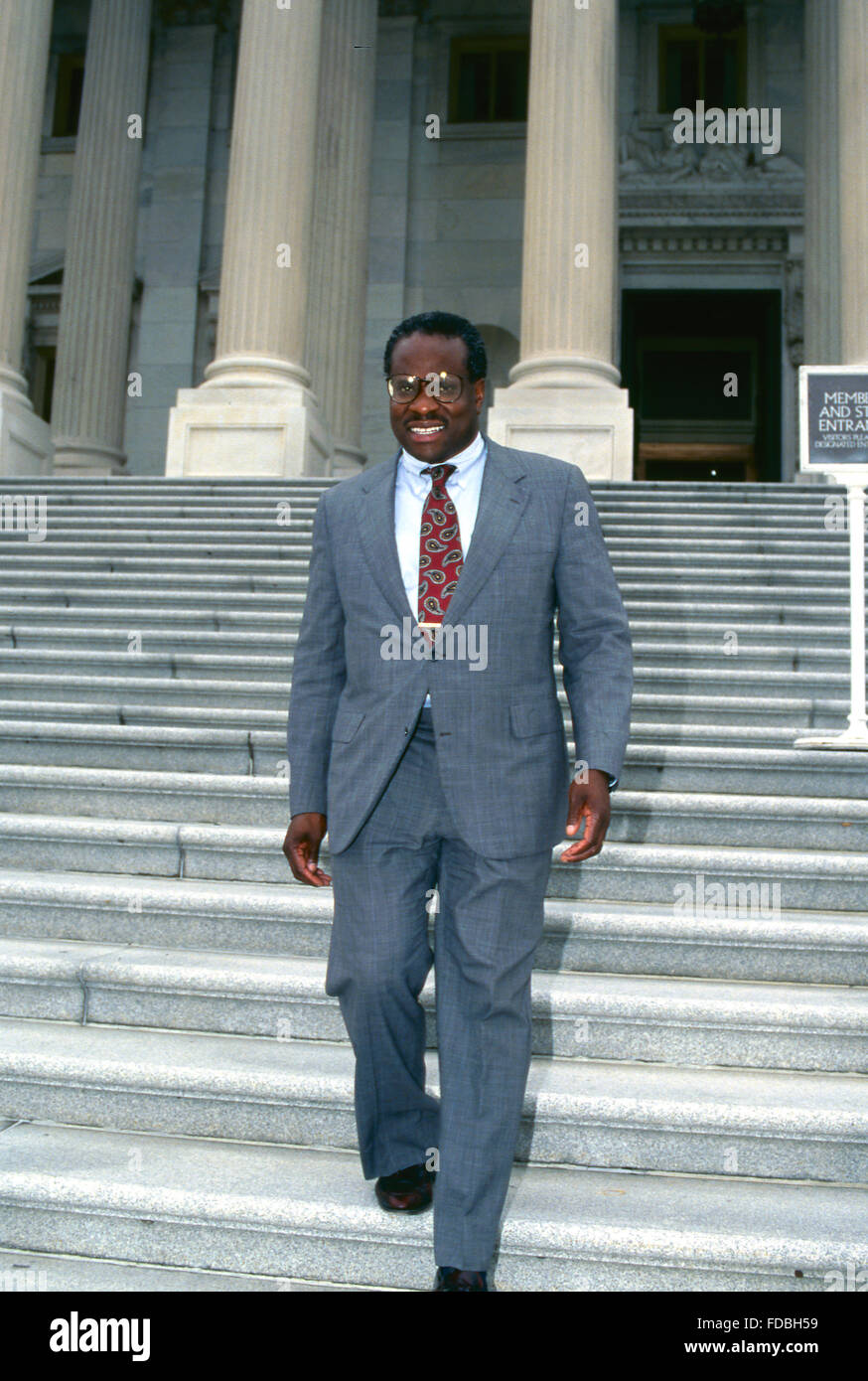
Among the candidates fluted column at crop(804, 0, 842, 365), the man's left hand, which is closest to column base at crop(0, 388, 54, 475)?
fluted column at crop(804, 0, 842, 365)

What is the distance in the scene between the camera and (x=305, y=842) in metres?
2.89

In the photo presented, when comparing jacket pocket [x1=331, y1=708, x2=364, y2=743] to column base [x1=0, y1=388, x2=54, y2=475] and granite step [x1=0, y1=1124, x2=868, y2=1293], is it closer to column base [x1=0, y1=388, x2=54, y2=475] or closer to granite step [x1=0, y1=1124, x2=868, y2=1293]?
granite step [x1=0, y1=1124, x2=868, y2=1293]

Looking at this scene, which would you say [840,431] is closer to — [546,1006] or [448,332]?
[546,1006]

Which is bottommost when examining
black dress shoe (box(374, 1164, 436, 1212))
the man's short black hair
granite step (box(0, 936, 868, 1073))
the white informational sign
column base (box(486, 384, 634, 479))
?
black dress shoe (box(374, 1164, 436, 1212))

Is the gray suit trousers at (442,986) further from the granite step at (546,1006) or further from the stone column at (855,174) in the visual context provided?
the stone column at (855,174)

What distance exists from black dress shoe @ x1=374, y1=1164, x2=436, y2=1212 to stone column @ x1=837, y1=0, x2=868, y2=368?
11.6 m

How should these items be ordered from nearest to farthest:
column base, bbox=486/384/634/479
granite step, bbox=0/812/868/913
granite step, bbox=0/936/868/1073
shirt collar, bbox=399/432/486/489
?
shirt collar, bbox=399/432/486/489, granite step, bbox=0/936/868/1073, granite step, bbox=0/812/868/913, column base, bbox=486/384/634/479

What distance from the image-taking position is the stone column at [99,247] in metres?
17.9

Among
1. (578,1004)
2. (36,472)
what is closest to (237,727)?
(578,1004)

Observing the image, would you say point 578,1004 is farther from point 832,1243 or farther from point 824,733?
point 824,733

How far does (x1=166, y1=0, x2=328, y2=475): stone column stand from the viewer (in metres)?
13.0

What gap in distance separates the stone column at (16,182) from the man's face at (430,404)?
38.6ft
